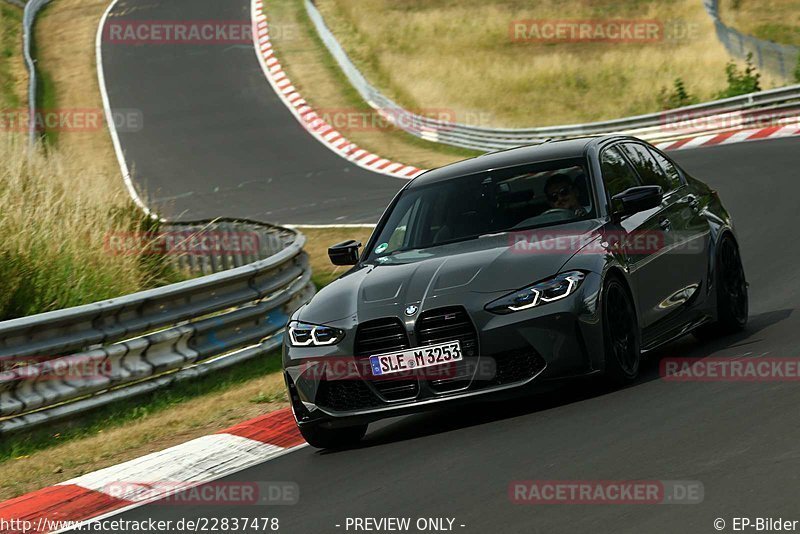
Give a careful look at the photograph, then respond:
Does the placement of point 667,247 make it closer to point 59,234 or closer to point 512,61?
point 59,234

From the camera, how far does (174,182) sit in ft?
96.9

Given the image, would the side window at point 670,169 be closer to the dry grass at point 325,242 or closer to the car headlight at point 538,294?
the car headlight at point 538,294

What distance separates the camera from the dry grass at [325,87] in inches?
1207

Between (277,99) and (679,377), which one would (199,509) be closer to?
(679,377)

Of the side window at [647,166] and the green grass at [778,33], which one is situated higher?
the side window at [647,166]

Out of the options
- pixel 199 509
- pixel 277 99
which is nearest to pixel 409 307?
pixel 199 509

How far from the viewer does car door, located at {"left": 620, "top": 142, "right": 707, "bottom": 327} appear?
8.39 m

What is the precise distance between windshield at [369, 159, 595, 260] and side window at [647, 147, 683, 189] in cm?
131

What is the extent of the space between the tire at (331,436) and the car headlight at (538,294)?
1257 mm

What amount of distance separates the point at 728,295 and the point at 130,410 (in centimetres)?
449

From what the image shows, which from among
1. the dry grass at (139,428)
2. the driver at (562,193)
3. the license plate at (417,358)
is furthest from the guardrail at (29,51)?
the license plate at (417,358)

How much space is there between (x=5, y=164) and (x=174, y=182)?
15862 millimetres

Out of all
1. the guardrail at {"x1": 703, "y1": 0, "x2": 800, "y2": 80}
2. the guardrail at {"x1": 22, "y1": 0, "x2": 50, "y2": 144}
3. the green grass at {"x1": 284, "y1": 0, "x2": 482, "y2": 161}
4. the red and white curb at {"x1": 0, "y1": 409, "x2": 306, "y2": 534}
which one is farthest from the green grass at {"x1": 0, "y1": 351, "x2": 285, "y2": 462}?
the guardrail at {"x1": 703, "y1": 0, "x2": 800, "y2": 80}

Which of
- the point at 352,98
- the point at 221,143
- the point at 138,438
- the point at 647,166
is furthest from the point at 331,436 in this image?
the point at 352,98
